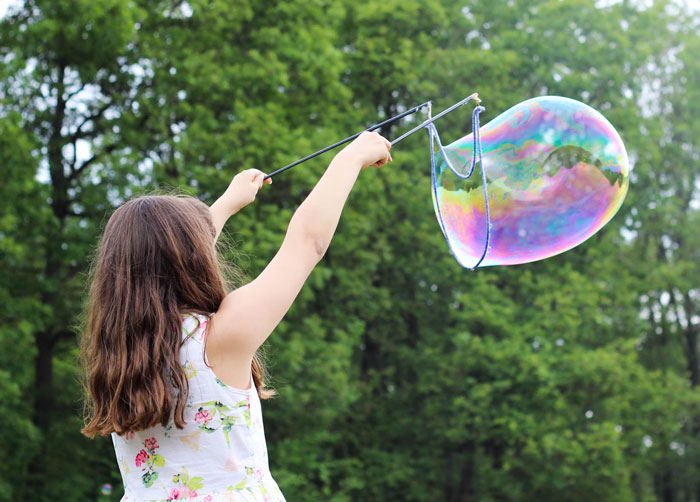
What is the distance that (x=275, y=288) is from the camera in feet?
5.57

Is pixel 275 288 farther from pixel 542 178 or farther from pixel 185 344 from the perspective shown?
pixel 542 178

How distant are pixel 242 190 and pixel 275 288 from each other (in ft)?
3.35

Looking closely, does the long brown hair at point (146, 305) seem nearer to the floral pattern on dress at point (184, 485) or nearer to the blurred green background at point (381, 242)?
the floral pattern on dress at point (184, 485)

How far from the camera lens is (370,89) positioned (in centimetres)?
1459

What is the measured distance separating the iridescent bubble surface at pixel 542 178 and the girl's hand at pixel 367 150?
1701mm

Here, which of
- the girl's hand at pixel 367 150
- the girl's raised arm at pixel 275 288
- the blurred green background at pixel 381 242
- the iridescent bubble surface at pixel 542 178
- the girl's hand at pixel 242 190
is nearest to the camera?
the girl's raised arm at pixel 275 288

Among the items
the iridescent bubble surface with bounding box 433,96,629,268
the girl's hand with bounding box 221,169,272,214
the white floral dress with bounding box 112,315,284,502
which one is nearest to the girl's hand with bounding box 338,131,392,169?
the white floral dress with bounding box 112,315,284,502

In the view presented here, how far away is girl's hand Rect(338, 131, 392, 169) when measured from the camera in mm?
1938

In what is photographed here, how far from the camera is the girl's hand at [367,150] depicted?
1.94 metres

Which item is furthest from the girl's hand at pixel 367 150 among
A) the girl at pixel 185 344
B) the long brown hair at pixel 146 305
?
the long brown hair at pixel 146 305

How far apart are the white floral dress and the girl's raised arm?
0.05 meters

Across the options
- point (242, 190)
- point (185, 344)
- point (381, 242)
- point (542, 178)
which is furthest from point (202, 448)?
point (381, 242)

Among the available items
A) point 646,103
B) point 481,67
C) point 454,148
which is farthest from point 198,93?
point 646,103

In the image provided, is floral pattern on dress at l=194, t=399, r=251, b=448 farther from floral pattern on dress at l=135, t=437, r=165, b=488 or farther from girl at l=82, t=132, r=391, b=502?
floral pattern on dress at l=135, t=437, r=165, b=488
